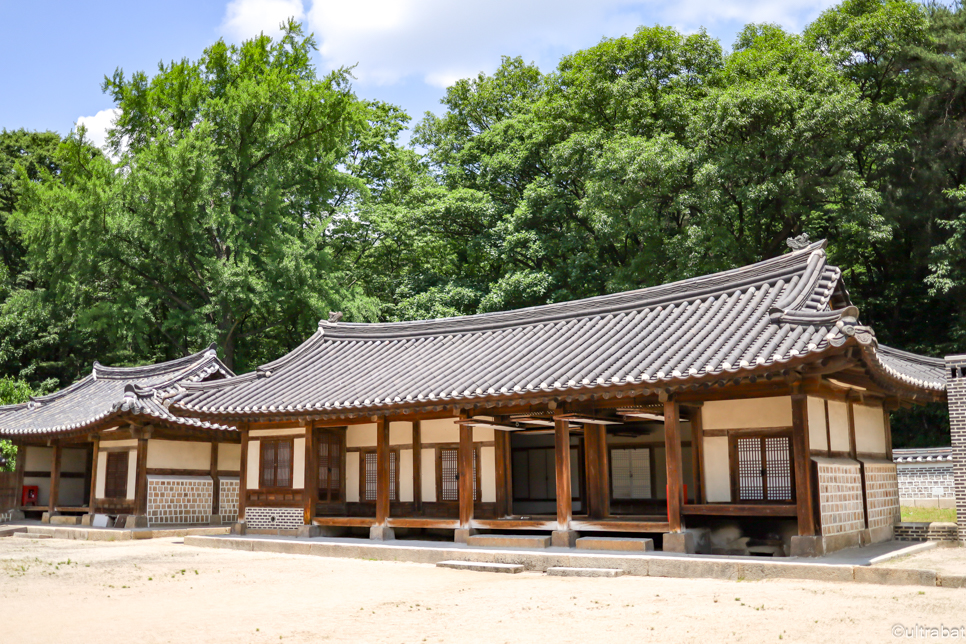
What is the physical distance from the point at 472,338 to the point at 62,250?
20.8 m

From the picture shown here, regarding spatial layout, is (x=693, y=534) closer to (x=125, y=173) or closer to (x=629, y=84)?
(x=629, y=84)

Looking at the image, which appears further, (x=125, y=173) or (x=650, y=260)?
(x=125, y=173)

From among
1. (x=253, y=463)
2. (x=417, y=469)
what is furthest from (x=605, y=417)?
(x=253, y=463)

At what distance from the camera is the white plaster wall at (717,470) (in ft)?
45.9

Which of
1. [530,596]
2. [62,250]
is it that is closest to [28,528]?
[62,250]

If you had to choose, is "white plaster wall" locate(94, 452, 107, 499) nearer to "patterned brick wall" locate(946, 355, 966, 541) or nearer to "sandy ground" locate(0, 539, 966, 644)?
"sandy ground" locate(0, 539, 966, 644)

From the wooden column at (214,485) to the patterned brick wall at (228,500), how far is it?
6 cm

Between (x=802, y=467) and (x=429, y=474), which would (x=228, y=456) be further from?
(x=802, y=467)

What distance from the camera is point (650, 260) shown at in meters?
31.1

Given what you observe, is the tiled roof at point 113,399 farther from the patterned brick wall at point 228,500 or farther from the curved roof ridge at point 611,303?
the curved roof ridge at point 611,303

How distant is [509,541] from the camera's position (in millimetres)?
15430

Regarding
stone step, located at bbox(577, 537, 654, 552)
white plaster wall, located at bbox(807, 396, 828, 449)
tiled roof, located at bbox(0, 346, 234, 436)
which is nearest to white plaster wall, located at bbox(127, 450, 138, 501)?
tiled roof, located at bbox(0, 346, 234, 436)

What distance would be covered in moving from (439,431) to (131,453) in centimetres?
1051

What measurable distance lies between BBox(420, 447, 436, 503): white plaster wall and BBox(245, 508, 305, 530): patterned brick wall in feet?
9.59
